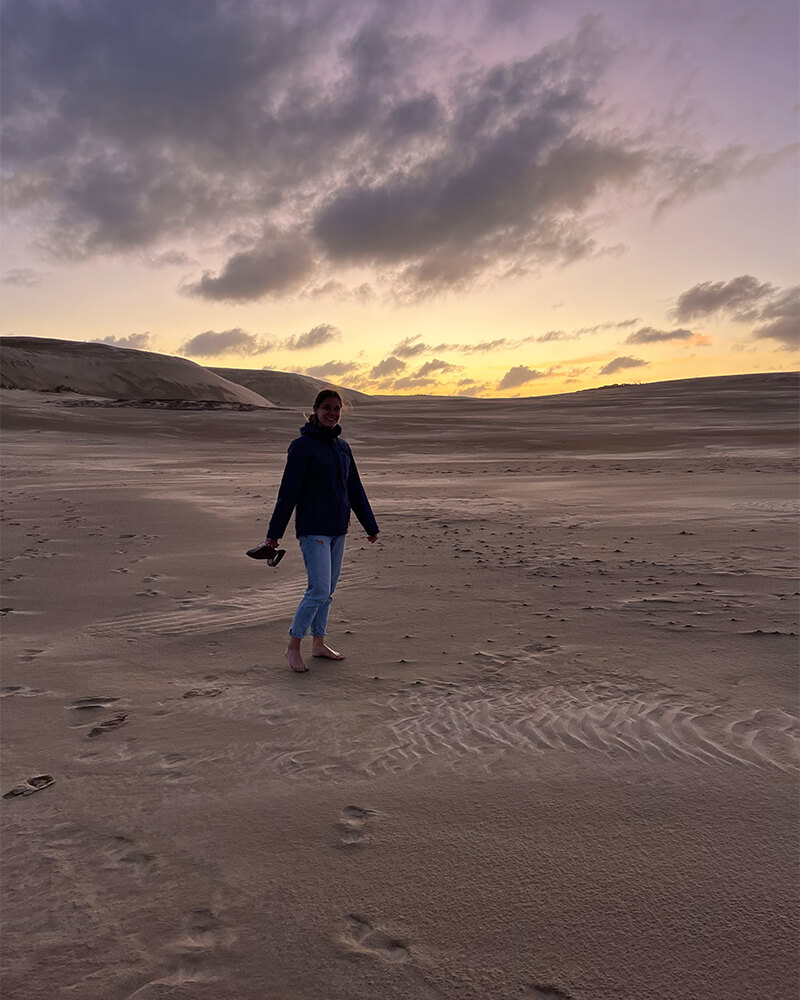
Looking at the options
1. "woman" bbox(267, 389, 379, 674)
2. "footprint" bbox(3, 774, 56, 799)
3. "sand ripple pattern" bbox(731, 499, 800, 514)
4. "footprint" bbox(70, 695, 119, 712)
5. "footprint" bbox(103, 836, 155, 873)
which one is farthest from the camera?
"sand ripple pattern" bbox(731, 499, 800, 514)

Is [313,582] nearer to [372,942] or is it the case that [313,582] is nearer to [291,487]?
[291,487]

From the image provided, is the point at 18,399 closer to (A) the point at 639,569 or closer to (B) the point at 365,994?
(A) the point at 639,569

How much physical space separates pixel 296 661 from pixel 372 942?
2576mm

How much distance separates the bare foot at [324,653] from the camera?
5.12 meters

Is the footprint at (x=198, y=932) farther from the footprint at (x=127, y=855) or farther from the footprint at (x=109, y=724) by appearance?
the footprint at (x=109, y=724)

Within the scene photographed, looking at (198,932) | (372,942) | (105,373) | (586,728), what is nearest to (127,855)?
(198,932)

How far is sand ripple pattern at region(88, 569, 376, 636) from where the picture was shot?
5.86m

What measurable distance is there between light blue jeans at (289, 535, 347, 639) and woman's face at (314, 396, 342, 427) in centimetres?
78

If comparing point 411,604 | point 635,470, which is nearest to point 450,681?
point 411,604

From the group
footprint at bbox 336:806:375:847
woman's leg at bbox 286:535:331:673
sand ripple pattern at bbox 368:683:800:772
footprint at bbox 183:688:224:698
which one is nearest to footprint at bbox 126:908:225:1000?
footprint at bbox 336:806:375:847

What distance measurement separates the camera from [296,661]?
16.1 ft

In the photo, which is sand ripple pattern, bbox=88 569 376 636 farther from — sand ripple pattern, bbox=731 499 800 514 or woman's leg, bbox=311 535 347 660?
sand ripple pattern, bbox=731 499 800 514

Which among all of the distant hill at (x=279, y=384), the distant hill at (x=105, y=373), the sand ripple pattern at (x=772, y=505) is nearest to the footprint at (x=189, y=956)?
the sand ripple pattern at (x=772, y=505)

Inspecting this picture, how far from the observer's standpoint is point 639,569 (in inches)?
294
